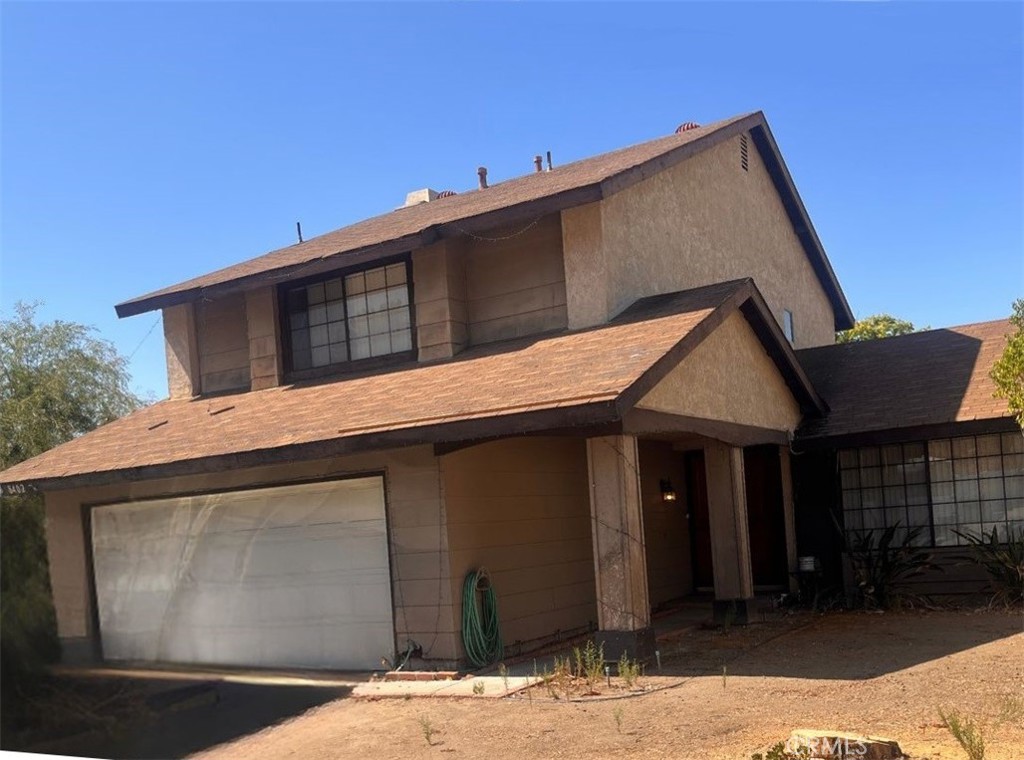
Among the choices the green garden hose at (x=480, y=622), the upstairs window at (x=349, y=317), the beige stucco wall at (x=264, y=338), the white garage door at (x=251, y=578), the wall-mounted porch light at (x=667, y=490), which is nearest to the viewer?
the green garden hose at (x=480, y=622)

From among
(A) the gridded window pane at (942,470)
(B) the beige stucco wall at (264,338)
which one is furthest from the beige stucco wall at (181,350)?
(A) the gridded window pane at (942,470)

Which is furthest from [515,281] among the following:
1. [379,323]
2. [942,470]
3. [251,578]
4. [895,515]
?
[942,470]

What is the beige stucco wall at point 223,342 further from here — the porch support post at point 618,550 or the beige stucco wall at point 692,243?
the porch support post at point 618,550

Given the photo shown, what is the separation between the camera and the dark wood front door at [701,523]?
56.5 ft

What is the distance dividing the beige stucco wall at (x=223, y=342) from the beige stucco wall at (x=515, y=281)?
4186mm

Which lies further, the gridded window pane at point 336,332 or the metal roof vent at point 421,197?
the metal roof vent at point 421,197

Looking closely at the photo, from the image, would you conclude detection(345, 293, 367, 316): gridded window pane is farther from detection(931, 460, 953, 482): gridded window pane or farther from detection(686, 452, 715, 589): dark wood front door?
detection(931, 460, 953, 482): gridded window pane

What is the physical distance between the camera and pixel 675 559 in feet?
54.4

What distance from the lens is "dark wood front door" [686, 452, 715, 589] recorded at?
17.2 meters

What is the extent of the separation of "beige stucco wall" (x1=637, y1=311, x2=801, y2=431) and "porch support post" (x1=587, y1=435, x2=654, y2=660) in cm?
65

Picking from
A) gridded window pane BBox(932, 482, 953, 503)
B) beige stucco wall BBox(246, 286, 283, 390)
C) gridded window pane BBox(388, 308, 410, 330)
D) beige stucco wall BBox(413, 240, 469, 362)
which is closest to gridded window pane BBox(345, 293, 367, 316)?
gridded window pane BBox(388, 308, 410, 330)

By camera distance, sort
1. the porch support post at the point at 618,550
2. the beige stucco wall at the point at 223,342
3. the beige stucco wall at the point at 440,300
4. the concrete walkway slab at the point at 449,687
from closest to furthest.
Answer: the concrete walkway slab at the point at 449,687 < the porch support post at the point at 618,550 < the beige stucco wall at the point at 440,300 < the beige stucco wall at the point at 223,342

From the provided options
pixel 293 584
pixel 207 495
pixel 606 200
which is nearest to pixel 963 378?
pixel 606 200

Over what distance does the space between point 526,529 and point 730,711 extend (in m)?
4.86
